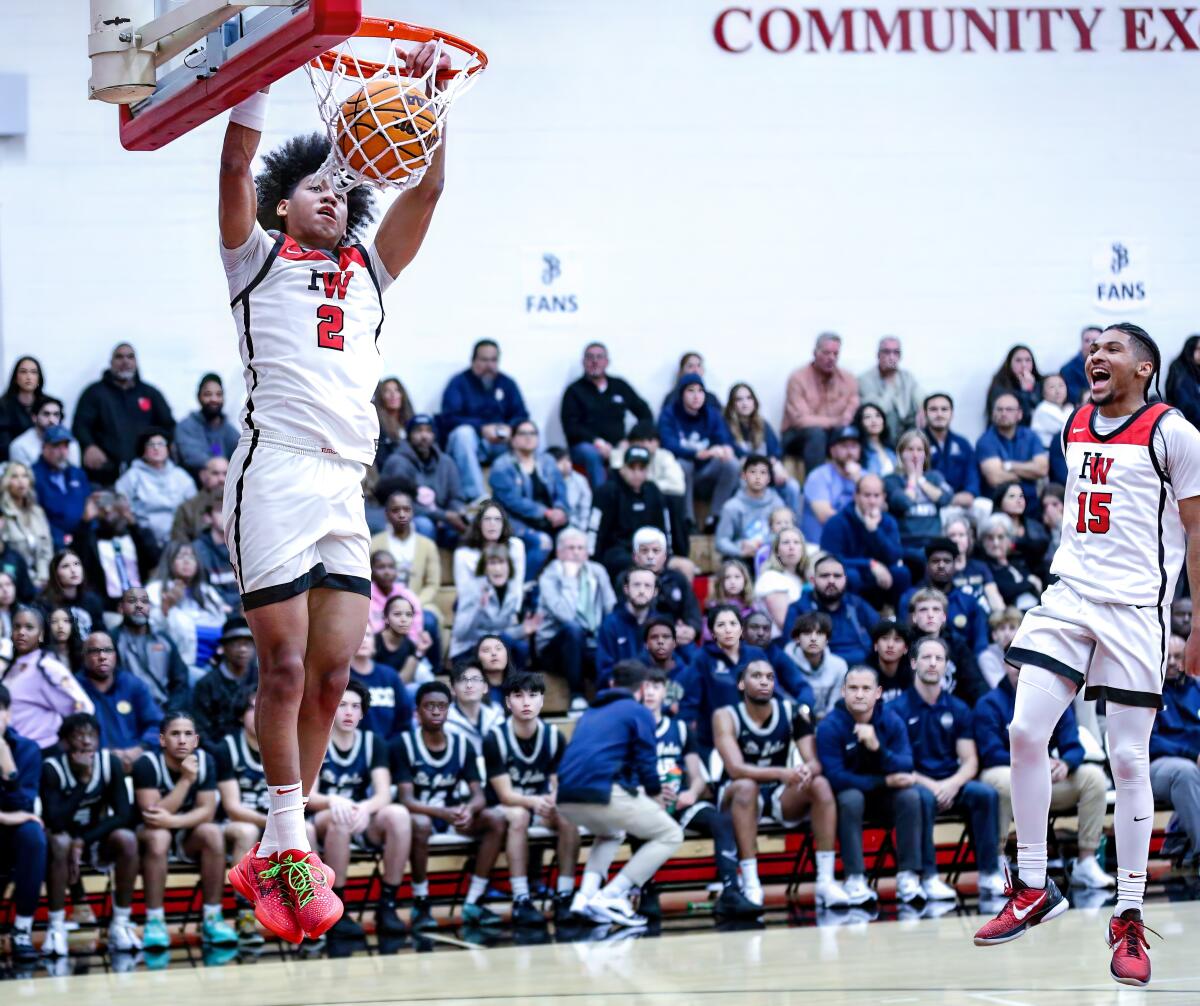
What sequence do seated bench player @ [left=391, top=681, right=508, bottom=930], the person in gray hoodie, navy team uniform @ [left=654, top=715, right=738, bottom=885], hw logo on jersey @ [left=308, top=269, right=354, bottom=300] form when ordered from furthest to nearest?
the person in gray hoodie < navy team uniform @ [left=654, top=715, right=738, bottom=885] < seated bench player @ [left=391, top=681, right=508, bottom=930] < hw logo on jersey @ [left=308, top=269, right=354, bottom=300]

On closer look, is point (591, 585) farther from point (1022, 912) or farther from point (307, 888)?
point (307, 888)

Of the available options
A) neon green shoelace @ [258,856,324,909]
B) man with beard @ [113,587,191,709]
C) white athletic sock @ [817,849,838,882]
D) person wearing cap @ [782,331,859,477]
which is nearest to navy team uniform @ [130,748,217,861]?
man with beard @ [113,587,191,709]

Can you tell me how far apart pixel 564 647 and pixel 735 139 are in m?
6.08

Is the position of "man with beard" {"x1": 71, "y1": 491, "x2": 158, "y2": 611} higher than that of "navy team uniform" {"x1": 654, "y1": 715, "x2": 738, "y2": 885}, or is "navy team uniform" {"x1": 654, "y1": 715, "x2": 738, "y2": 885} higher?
"man with beard" {"x1": 71, "y1": 491, "x2": 158, "y2": 611}

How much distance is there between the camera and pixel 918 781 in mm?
10844

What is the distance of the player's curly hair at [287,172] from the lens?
5.86 m

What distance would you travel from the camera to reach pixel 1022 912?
21.7 ft

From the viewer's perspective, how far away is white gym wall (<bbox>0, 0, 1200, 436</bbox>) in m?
14.9

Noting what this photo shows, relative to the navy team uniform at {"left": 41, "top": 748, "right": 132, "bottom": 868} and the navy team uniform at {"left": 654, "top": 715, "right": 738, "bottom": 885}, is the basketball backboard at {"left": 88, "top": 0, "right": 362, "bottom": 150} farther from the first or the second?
the navy team uniform at {"left": 654, "top": 715, "right": 738, "bottom": 885}


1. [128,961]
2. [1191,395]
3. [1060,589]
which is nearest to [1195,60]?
[1191,395]

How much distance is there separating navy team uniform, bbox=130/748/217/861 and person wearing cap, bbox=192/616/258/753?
485 millimetres

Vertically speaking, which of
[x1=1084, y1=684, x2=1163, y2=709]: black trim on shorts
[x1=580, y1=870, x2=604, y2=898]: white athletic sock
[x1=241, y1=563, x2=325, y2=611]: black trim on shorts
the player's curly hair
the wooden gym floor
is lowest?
the wooden gym floor

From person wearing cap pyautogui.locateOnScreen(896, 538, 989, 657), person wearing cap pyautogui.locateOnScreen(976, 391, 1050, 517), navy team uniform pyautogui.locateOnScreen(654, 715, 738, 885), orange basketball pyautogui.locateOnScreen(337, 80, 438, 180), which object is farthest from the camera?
person wearing cap pyautogui.locateOnScreen(976, 391, 1050, 517)

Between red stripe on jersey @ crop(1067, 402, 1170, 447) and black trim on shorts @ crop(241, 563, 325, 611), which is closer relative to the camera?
black trim on shorts @ crop(241, 563, 325, 611)
